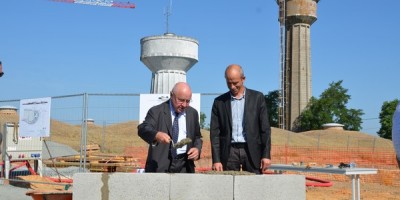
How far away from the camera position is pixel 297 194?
4508 mm

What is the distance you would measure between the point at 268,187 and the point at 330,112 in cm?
5462

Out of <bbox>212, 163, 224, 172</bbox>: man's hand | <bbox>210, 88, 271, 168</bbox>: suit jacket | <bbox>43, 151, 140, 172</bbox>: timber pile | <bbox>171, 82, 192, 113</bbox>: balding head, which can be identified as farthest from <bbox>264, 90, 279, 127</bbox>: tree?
<bbox>171, 82, 192, 113</bbox>: balding head

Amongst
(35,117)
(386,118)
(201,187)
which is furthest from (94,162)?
(386,118)

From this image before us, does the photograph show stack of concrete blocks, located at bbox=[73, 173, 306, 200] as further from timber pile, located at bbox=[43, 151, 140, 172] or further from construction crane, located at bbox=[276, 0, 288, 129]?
construction crane, located at bbox=[276, 0, 288, 129]

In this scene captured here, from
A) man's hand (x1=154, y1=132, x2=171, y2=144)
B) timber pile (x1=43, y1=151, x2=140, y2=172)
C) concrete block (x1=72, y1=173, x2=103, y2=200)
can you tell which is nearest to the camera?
concrete block (x1=72, y1=173, x2=103, y2=200)

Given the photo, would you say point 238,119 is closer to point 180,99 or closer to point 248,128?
point 248,128

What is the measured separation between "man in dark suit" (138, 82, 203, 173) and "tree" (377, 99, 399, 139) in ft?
181

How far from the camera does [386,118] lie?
190 ft

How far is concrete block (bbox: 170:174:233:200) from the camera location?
4.34 metres

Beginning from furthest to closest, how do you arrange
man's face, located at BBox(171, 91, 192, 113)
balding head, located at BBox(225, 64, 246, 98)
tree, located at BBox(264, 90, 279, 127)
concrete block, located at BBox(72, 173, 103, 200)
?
tree, located at BBox(264, 90, 279, 127), balding head, located at BBox(225, 64, 246, 98), man's face, located at BBox(171, 91, 192, 113), concrete block, located at BBox(72, 173, 103, 200)

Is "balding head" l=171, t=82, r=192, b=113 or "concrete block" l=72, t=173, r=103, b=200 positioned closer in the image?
"concrete block" l=72, t=173, r=103, b=200

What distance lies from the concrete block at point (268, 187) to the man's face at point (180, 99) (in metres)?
1.09

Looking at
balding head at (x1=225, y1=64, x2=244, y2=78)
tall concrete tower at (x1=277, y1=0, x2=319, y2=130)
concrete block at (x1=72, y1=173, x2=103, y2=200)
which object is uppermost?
tall concrete tower at (x1=277, y1=0, x2=319, y2=130)

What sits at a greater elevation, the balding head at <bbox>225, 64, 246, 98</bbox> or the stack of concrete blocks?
the balding head at <bbox>225, 64, 246, 98</bbox>
